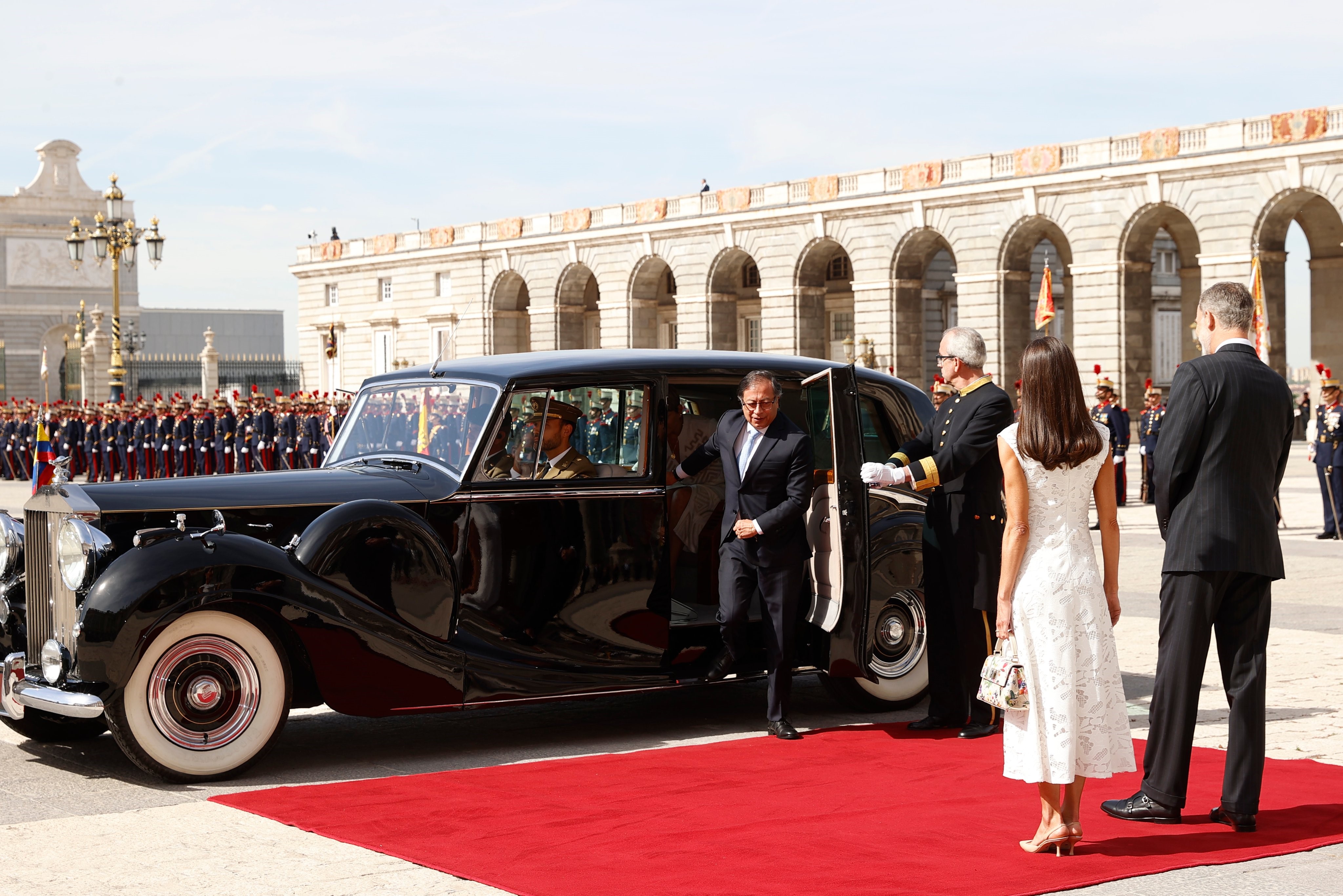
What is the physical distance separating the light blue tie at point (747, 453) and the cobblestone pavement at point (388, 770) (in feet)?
4.48

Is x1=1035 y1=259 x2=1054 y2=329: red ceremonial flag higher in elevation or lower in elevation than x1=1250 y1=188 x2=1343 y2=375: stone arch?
lower

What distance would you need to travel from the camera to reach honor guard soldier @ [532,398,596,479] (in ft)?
24.2

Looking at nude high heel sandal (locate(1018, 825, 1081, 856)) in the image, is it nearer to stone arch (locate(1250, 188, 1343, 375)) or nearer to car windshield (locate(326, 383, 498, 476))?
car windshield (locate(326, 383, 498, 476))

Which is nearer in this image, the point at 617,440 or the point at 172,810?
the point at 172,810

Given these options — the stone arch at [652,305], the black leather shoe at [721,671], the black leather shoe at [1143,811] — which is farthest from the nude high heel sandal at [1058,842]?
the stone arch at [652,305]

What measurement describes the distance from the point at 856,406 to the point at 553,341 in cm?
5973

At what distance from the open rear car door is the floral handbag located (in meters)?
2.20

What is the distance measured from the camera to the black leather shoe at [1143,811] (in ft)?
18.3

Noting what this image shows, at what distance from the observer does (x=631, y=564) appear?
7488 millimetres

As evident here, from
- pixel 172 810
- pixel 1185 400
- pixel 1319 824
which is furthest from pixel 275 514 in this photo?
pixel 1319 824

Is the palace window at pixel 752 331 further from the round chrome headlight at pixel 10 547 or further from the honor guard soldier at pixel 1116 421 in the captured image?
the round chrome headlight at pixel 10 547

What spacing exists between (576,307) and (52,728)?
59.9 metres

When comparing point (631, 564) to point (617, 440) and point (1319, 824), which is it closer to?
point (617, 440)

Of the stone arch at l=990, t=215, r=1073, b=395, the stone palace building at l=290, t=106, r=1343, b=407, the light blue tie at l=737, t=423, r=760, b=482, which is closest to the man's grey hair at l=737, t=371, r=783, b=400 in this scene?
the light blue tie at l=737, t=423, r=760, b=482
